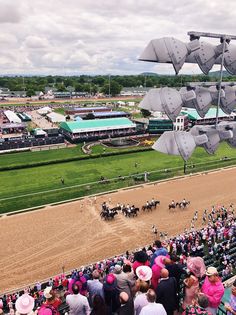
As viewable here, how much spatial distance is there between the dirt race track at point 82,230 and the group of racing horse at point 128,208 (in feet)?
1.51

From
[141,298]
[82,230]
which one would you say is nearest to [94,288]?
[141,298]

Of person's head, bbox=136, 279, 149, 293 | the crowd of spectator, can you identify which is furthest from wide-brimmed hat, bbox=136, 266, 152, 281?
person's head, bbox=136, 279, 149, 293

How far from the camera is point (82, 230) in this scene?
2569 cm

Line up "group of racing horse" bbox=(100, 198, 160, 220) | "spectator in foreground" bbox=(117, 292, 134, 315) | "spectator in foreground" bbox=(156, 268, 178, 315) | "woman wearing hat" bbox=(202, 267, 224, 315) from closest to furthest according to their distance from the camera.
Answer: "spectator in foreground" bbox=(117, 292, 134, 315) < "spectator in foreground" bbox=(156, 268, 178, 315) < "woman wearing hat" bbox=(202, 267, 224, 315) < "group of racing horse" bbox=(100, 198, 160, 220)

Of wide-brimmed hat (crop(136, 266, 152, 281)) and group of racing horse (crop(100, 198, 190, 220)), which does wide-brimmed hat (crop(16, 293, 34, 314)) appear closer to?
wide-brimmed hat (crop(136, 266, 152, 281))

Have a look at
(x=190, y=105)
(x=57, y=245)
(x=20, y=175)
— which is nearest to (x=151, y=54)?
(x=190, y=105)

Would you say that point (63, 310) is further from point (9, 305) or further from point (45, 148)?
point (45, 148)

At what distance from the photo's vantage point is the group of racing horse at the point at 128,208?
27.5 metres

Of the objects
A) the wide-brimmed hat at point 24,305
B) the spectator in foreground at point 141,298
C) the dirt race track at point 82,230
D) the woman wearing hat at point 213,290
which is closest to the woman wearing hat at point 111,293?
the spectator in foreground at point 141,298

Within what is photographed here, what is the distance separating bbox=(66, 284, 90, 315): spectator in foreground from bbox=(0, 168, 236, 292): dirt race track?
42.3 ft

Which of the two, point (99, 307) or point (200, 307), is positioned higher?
point (200, 307)

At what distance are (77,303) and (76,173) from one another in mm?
32126

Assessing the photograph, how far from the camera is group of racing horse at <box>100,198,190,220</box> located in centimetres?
2755

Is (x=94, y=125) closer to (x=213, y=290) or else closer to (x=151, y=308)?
(x=213, y=290)
